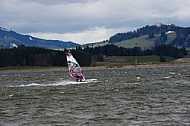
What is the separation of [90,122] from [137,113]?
Answer: 524 centimetres

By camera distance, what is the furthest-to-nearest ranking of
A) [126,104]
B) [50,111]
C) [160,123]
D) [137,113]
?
[126,104] → [50,111] → [137,113] → [160,123]

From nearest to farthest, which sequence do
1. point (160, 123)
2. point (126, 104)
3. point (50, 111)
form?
point (160, 123), point (50, 111), point (126, 104)

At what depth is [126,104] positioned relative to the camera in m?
43.1

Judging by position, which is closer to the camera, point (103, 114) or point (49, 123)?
point (49, 123)

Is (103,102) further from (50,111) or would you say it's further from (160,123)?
(160,123)

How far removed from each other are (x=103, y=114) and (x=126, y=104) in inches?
293

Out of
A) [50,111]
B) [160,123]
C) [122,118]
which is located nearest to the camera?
[160,123]

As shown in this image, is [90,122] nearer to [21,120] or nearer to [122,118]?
[122,118]

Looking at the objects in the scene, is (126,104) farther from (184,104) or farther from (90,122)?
(90,122)

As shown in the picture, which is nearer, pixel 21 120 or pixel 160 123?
pixel 160 123

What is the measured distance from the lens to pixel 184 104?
41469mm

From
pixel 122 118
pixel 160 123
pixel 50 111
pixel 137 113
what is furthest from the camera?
pixel 50 111

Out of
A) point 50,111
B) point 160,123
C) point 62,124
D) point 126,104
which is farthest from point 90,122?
point 126,104

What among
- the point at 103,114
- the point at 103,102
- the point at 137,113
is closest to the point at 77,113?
the point at 103,114
